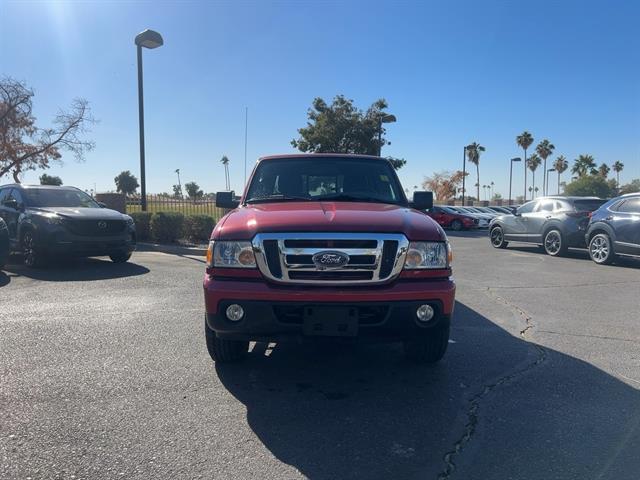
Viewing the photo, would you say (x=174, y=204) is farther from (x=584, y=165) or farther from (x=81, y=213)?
(x=584, y=165)

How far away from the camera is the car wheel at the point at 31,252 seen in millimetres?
9203

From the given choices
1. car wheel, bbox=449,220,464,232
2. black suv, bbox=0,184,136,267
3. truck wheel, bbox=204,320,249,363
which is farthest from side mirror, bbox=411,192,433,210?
car wheel, bbox=449,220,464,232

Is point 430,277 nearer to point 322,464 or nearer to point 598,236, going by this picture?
point 322,464

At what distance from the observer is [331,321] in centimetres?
343

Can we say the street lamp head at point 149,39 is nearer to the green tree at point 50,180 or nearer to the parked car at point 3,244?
the parked car at point 3,244

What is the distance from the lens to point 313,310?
343 centimetres

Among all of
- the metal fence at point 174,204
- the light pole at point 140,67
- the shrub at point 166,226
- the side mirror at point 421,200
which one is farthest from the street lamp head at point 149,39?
the side mirror at point 421,200

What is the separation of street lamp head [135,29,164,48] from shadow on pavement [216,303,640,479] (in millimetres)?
11007

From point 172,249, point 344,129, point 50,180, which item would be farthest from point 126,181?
point 172,249

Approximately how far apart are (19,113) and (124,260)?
59.4ft

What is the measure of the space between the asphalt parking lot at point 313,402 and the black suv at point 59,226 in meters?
3.01

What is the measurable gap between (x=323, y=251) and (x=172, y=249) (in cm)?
989

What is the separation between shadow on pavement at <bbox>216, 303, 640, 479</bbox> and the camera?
9.16ft

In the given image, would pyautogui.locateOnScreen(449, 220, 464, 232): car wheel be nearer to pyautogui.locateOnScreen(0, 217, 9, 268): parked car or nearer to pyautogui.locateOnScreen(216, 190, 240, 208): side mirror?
pyautogui.locateOnScreen(0, 217, 9, 268): parked car
